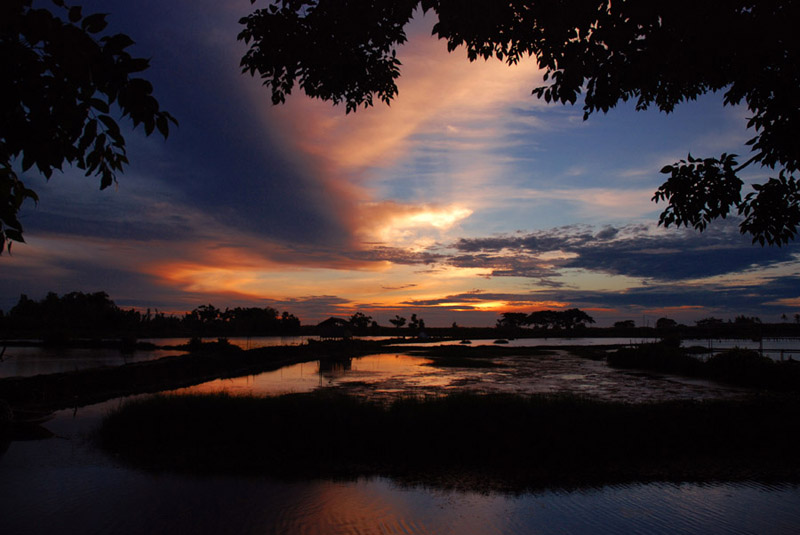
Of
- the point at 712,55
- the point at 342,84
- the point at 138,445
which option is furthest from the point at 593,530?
the point at 138,445

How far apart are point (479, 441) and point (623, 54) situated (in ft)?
27.0

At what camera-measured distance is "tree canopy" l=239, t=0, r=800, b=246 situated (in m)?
4.93

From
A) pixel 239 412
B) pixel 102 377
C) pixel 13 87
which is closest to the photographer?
pixel 13 87

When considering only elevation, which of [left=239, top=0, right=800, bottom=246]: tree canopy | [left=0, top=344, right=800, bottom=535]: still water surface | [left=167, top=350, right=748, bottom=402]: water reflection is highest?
[left=239, top=0, right=800, bottom=246]: tree canopy

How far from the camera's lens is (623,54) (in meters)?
5.61

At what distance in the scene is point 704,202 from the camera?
7.52 m

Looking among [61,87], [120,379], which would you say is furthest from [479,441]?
[120,379]

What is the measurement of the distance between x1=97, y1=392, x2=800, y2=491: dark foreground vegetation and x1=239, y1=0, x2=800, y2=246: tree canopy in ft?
17.5

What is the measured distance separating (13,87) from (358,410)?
11.0 meters

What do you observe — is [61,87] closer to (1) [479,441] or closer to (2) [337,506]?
(2) [337,506]

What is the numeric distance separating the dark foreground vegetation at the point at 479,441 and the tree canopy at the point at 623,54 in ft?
17.5

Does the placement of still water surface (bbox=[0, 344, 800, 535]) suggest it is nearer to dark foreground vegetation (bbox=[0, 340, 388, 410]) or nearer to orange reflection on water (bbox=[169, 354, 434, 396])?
dark foreground vegetation (bbox=[0, 340, 388, 410])

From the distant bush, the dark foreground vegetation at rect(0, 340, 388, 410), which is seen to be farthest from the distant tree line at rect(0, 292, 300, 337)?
the distant bush

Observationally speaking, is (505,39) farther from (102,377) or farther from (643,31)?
(102,377)
